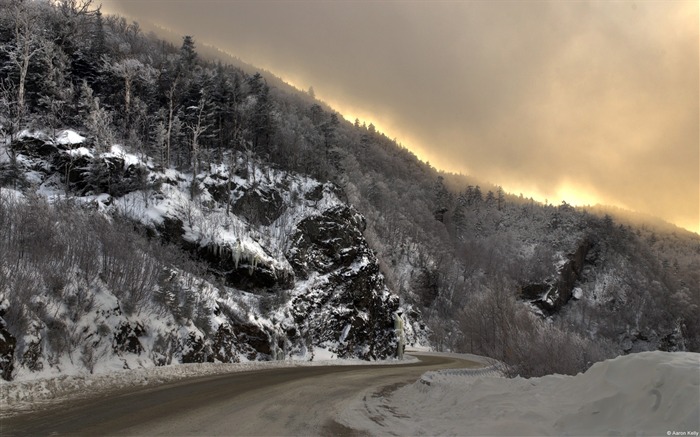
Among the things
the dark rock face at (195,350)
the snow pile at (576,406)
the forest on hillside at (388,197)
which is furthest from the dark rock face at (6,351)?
the snow pile at (576,406)

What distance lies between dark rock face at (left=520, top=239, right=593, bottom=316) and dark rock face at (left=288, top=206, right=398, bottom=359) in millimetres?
80205

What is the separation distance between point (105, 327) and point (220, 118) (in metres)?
41.6

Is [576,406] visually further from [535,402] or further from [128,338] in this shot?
[128,338]

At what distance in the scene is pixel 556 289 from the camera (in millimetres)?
117062

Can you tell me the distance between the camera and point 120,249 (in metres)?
19.3

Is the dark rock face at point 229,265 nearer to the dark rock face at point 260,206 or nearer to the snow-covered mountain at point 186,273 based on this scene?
the snow-covered mountain at point 186,273

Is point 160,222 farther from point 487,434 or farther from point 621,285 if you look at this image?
point 621,285

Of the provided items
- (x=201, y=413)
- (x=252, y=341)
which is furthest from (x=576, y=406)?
(x=252, y=341)

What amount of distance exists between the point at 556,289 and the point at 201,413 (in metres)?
126

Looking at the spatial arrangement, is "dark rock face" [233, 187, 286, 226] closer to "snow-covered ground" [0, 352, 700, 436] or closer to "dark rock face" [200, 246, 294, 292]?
"dark rock face" [200, 246, 294, 292]

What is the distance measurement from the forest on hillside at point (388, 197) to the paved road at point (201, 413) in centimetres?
771

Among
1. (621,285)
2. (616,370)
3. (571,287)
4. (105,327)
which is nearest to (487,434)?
(616,370)

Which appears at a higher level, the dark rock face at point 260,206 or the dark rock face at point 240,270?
the dark rock face at point 260,206

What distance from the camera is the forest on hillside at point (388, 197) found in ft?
118
